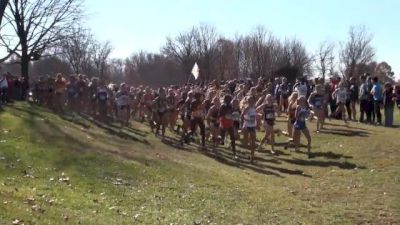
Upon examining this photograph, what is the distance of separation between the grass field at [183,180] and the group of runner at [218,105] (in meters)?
0.86

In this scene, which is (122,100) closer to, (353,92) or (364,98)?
(353,92)

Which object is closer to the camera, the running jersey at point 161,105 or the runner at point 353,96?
the running jersey at point 161,105

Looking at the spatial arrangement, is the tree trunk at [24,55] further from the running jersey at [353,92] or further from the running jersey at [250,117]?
the running jersey at [250,117]

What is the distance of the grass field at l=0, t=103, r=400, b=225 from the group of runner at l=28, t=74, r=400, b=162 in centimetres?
86

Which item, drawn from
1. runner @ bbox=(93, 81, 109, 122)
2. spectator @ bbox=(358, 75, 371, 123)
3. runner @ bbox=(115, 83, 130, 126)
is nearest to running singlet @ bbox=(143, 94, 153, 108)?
runner @ bbox=(115, 83, 130, 126)

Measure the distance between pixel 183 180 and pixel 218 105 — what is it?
6546 mm

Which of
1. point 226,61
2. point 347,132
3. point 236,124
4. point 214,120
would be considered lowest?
point 347,132

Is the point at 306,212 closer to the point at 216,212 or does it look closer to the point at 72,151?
the point at 216,212

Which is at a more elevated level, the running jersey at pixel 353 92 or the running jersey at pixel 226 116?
the running jersey at pixel 353 92

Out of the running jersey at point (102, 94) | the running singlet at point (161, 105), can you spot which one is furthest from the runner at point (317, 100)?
the running jersey at point (102, 94)

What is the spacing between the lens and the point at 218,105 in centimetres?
1997

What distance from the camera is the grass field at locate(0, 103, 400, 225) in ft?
34.3

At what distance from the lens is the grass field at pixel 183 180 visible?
10445 millimetres

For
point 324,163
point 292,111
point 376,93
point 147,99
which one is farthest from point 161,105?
point 376,93
